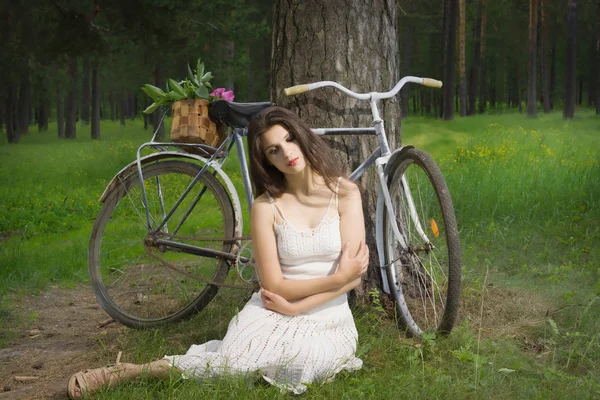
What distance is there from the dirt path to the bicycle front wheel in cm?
161

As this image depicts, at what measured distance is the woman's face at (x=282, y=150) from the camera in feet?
10.3

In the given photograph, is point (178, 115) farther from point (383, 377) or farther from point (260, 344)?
point (383, 377)

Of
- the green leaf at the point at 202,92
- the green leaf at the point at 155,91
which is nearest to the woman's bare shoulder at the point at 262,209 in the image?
the green leaf at the point at 202,92

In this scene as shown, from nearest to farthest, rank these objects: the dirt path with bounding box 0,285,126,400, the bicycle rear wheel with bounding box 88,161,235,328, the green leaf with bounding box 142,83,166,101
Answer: the dirt path with bounding box 0,285,126,400, the bicycle rear wheel with bounding box 88,161,235,328, the green leaf with bounding box 142,83,166,101

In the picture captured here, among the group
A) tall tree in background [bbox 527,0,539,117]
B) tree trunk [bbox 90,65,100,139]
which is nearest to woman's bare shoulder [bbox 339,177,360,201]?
tall tree in background [bbox 527,0,539,117]

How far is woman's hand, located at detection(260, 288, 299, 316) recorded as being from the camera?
3.08 m

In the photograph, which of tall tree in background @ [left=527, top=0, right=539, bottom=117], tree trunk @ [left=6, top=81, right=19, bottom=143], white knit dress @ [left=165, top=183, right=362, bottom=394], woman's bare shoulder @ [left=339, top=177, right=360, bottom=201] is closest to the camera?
white knit dress @ [left=165, top=183, right=362, bottom=394]

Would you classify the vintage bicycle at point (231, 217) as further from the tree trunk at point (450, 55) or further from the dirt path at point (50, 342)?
the tree trunk at point (450, 55)

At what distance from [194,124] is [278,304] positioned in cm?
135

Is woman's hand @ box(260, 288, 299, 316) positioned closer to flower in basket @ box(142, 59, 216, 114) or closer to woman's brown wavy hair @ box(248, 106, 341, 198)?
woman's brown wavy hair @ box(248, 106, 341, 198)

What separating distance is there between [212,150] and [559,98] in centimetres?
3309

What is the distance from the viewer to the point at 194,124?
13.1 ft

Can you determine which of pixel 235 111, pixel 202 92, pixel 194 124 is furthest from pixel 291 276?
pixel 202 92

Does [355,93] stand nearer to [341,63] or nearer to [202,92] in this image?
[341,63]
